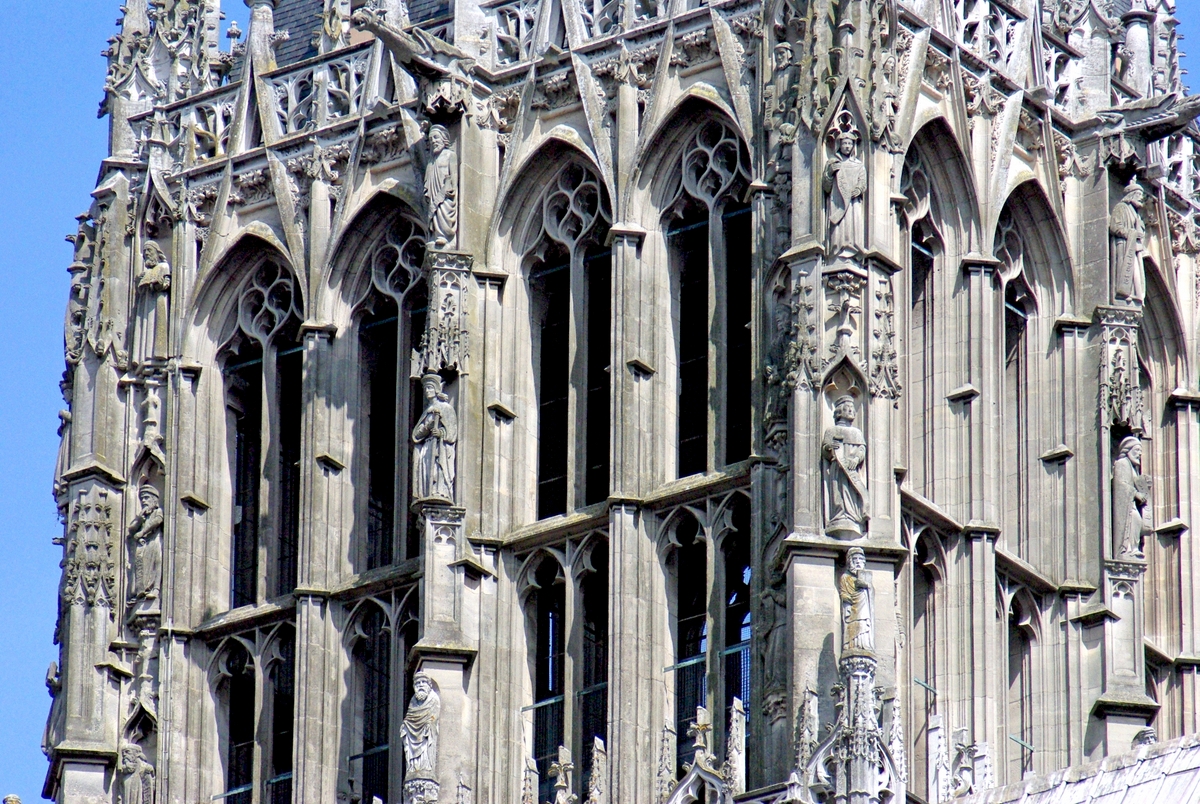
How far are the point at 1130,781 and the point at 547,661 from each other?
10.0 m

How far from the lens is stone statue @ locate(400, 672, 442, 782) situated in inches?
2579

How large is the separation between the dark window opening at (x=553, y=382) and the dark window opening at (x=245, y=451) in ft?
13.1

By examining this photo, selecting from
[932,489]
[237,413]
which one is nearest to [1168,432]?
[932,489]

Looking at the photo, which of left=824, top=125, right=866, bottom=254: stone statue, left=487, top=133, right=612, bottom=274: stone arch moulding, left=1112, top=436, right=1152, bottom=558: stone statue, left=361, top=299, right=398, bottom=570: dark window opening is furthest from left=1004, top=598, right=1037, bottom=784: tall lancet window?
left=361, top=299, right=398, bottom=570: dark window opening

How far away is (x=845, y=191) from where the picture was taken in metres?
64.5

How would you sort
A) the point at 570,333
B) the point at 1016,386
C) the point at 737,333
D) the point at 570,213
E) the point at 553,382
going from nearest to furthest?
the point at 737,333 → the point at 570,333 → the point at 553,382 → the point at 570,213 → the point at 1016,386

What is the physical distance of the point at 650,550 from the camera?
6562 cm

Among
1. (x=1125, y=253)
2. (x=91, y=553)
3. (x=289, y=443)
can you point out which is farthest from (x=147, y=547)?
(x=1125, y=253)

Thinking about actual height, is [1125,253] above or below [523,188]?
below

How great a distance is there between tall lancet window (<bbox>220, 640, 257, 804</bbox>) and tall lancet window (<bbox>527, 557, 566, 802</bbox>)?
400 cm

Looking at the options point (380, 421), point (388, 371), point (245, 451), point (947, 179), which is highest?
point (947, 179)

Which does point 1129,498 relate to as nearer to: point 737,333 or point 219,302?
point 737,333

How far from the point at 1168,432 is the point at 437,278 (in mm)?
9483

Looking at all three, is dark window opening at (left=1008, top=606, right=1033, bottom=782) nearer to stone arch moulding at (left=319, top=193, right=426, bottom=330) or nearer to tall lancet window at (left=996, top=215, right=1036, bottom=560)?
tall lancet window at (left=996, top=215, right=1036, bottom=560)
